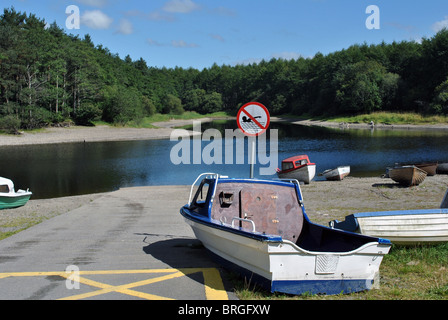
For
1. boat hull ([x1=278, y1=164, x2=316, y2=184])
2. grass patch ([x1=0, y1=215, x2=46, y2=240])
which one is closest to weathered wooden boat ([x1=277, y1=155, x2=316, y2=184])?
boat hull ([x1=278, y1=164, x2=316, y2=184])

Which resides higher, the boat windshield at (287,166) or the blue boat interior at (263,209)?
the blue boat interior at (263,209)

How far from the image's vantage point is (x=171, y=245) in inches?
352

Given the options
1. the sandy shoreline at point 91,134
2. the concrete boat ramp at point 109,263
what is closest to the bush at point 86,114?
the sandy shoreline at point 91,134

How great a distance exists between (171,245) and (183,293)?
9.94ft

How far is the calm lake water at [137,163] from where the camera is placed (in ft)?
102

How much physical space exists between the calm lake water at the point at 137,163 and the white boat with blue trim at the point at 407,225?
22868 mm

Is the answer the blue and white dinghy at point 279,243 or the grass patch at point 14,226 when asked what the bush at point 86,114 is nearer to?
the grass patch at point 14,226

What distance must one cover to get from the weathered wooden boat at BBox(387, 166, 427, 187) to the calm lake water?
36.1ft

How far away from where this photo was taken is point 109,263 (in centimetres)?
758

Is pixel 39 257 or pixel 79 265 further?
pixel 39 257

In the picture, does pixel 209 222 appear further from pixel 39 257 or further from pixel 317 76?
pixel 317 76

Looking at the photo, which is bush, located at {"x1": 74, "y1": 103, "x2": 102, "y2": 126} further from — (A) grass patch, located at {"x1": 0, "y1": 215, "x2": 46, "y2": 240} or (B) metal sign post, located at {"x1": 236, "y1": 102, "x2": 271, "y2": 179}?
(B) metal sign post, located at {"x1": 236, "y1": 102, "x2": 271, "y2": 179}

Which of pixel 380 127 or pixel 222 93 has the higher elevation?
pixel 222 93
